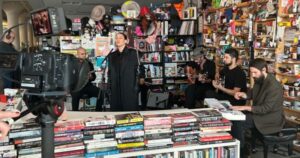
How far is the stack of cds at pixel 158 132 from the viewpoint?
2129mm

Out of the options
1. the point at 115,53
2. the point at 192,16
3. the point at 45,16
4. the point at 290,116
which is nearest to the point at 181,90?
the point at 192,16

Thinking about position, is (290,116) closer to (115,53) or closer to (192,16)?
(115,53)

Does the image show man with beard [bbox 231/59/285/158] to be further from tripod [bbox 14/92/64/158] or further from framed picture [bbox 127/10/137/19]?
framed picture [bbox 127/10/137/19]

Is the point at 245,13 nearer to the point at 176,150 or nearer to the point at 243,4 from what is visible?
the point at 243,4

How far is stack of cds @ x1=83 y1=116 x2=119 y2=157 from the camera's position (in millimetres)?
2029

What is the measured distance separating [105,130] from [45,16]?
108 centimetres

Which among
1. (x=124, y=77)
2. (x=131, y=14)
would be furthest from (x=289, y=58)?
(x=131, y=14)

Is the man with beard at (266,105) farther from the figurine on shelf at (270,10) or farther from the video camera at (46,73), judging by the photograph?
the video camera at (46,73)

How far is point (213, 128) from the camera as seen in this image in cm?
226

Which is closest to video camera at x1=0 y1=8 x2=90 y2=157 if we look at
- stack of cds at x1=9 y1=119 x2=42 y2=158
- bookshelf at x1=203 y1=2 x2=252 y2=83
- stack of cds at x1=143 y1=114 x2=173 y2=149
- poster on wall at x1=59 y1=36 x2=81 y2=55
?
stack of cds at x1=9 y1=119 x2=42 y2=158

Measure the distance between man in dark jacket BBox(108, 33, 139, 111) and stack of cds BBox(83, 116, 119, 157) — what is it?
4.67 feet

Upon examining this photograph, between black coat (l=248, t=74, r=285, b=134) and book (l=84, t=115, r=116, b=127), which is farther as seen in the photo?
black coat (l=248, t=74, r=285, b=134)

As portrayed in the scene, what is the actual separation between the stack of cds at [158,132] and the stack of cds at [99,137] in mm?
→ 231

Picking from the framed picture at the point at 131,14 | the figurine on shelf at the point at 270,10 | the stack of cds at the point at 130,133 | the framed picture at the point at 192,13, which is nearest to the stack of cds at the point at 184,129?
the stack of cds at the point at 130,133
